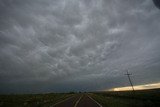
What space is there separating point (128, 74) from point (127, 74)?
0.27 m

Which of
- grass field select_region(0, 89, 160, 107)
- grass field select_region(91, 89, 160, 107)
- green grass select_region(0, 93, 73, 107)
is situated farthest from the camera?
green grass select_region(0, 93, 73, 107)

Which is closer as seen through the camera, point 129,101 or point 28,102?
point 129,101

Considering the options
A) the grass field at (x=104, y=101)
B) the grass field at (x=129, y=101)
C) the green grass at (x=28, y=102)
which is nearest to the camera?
the grass field at (x=129, y=101)

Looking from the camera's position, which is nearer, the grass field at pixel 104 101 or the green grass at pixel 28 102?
the grass field at pixel 104 101

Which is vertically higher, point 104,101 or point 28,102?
point 28,102

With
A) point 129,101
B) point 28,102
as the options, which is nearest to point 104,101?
point 129,101

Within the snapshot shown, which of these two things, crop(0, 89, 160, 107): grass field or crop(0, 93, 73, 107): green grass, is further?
crop(0, 93, 73, 107): green grass

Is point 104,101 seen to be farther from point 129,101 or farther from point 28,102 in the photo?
point 28,102

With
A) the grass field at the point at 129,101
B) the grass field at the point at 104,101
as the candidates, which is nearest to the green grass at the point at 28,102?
the grass field at the point at 104,101

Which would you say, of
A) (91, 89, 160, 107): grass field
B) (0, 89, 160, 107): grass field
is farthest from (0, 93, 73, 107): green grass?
(91, 89, 160, 107): grass field

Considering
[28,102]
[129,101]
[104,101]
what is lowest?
[129,101]

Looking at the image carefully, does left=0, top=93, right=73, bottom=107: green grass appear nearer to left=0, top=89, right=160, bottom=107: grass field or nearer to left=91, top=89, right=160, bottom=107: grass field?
left=0, top=89, right=160, bottom=107: grass field

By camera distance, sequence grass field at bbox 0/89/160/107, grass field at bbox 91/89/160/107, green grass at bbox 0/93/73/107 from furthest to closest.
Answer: green grass at bbox 0/93/73/107 < grass field at bbox 0/89/160/107 < grass field at bbox 91/89/160/107

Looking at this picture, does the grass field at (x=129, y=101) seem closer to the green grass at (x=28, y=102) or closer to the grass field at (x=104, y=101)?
the grass field at (x=104, y=101)
